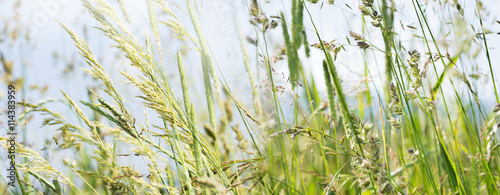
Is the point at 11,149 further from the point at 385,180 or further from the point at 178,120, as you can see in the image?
the point at 385,180

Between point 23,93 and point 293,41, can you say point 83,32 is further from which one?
point 293,41

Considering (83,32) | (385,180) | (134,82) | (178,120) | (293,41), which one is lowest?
(385,180)

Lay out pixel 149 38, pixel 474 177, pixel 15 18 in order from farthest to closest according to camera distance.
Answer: pixel 15 18
pixel 474 177
pixel 149 38

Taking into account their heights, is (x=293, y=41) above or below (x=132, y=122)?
above

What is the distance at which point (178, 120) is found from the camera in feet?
3.57

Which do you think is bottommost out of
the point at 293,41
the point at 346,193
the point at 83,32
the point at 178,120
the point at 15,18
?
the point at 346,193

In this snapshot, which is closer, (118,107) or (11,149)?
(118,107)

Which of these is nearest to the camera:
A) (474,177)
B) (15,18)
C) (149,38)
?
(149,38)

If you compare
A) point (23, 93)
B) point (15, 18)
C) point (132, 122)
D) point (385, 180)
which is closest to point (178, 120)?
point (132, 122)

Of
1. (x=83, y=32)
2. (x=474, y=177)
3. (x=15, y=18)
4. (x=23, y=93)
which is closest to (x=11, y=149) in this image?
(x=23, y=93)

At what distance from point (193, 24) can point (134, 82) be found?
235mm

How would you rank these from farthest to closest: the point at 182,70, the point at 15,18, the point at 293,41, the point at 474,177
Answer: the point at 15,18
the point at 293,41
the point at 474,177
the point at 182,70

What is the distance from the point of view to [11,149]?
1.33 meters

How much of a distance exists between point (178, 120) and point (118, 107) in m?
0.18
